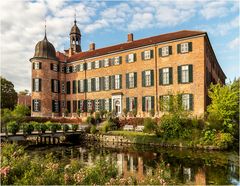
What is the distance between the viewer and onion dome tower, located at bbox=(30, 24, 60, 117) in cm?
3450

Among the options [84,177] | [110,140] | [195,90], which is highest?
[195,90]

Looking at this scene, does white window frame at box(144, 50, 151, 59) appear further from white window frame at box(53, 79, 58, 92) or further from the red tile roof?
white window frame at box(53, 79, 58, 92)

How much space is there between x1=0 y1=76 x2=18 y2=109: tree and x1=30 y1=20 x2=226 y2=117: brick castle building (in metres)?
9.19

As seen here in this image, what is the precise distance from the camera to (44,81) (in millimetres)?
34812

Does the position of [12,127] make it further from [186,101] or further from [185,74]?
[185,74]

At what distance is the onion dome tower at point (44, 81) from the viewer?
34500 millimetres

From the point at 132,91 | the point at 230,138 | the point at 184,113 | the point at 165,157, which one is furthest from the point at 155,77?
the point at 165,157

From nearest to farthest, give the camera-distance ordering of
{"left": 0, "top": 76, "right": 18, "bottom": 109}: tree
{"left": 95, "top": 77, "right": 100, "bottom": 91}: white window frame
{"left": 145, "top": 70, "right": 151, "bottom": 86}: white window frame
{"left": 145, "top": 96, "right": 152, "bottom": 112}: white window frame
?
{"left": 145, "top": 96, "right": 152, "bottom": 112}: white window frame → {"left": 145, "top": 70, "right": 151, "bottom": 86}: white window frame → {"left": 95, "top": 77, "right": 100, "bottom": 91}: white window frame → {"left": 0, "top": 76, "right": 18, "bottom": 109}: tree

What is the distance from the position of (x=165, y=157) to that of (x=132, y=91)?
48.1ft

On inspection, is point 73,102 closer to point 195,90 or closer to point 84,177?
point 195,90

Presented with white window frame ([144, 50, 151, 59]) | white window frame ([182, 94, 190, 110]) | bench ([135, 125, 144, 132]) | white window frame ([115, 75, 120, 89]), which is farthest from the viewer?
white window frame ([115, 75, 120, 89])

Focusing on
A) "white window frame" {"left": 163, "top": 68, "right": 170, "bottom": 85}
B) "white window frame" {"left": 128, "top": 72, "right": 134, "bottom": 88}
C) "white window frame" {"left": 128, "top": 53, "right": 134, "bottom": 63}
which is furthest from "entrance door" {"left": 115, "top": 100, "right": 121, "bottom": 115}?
"white window frame" {"left": 163, "top": 68, "right": 170, "bottom": 85}

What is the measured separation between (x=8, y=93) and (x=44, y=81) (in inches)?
438

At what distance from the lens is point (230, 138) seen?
19.0 m
